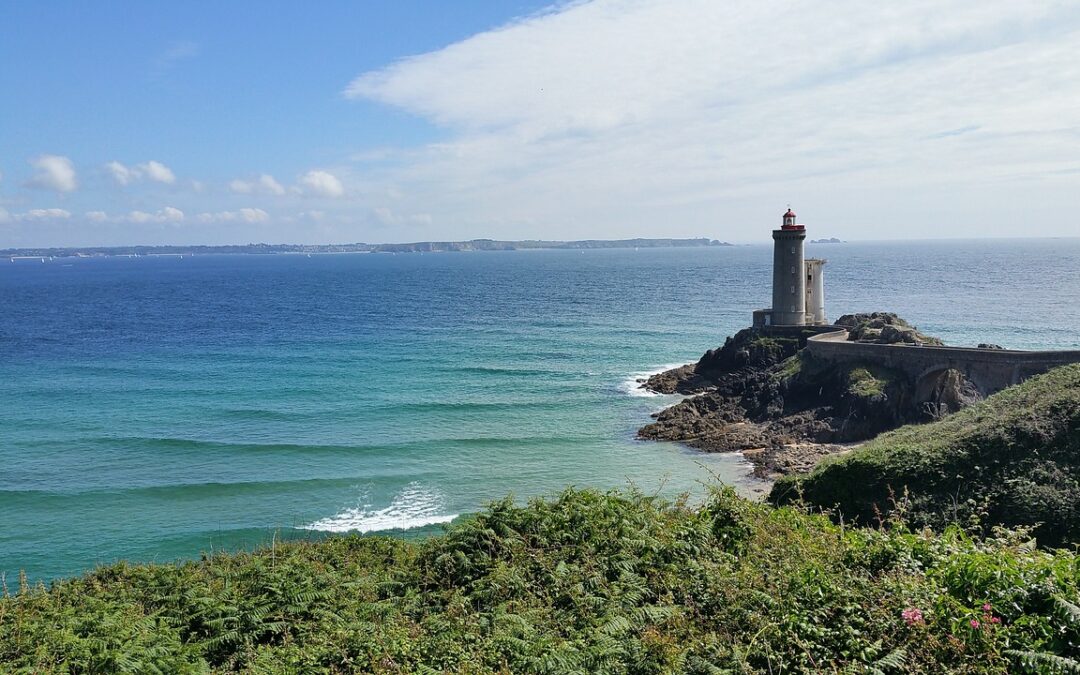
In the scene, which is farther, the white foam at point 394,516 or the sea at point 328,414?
the sea at point 328,414

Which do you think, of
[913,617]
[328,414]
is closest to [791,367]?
[328,414]

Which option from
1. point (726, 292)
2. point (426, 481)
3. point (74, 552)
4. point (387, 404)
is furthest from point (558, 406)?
point (726, 292)

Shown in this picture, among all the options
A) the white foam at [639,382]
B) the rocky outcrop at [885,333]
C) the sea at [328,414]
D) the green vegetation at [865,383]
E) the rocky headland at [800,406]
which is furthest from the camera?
the white foam at [639,382]

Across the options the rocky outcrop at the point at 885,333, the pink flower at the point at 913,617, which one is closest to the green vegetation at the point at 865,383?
the rocky outcrop at the point at 885,333

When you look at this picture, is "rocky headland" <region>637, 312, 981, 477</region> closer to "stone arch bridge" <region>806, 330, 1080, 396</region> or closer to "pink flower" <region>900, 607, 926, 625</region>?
"stone arch bridge" <region>806, 330, 1080, 396</region>

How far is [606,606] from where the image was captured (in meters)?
9.64

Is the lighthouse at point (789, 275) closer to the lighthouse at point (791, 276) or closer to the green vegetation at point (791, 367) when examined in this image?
the lighthouse at point (791, 276)

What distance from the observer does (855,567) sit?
9.30m

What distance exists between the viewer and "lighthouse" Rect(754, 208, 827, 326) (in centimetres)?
4812

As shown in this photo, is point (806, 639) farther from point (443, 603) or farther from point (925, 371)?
point (925, 371)

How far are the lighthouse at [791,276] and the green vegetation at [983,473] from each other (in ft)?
91.6

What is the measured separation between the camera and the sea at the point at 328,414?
26828 mm

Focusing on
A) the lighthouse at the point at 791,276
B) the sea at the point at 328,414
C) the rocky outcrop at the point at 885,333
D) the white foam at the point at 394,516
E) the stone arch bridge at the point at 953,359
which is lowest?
the white foam at the point at 394,516

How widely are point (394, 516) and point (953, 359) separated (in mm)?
26815
